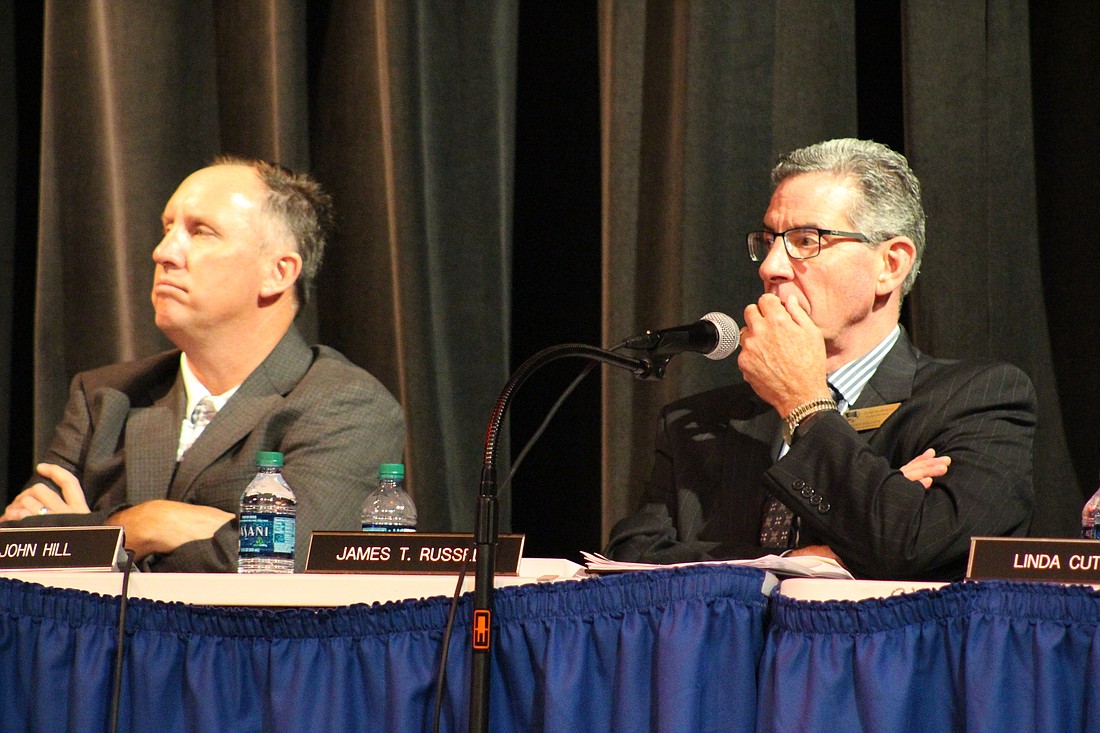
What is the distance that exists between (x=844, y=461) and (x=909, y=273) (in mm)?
555

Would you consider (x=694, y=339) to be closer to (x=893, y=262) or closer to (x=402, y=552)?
(x=402, y=552)

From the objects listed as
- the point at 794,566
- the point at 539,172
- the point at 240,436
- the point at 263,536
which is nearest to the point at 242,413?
the point at 240,436

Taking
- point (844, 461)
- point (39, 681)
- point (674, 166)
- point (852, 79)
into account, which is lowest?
point (39, 681)

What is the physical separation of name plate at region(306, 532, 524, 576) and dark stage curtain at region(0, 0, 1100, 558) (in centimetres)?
130

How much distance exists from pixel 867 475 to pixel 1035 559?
579 millimetres

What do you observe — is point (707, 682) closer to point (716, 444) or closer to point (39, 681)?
point (39, 681)

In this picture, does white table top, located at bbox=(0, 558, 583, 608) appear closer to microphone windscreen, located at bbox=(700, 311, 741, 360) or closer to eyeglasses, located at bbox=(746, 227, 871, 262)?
microphone windscreen, located at bbox=(700, 311, 741, 360)

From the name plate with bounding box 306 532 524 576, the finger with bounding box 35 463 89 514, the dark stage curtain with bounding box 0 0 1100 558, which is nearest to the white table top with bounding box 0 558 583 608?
the name plate with bounding box 306 532 524 576

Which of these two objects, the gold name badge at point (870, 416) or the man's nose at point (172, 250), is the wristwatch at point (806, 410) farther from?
the man's nose at point (172, 250)

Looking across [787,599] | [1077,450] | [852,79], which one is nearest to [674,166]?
[852,79]

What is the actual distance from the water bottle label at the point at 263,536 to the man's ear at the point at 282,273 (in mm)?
803

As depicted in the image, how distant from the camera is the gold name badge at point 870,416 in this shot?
2.21 m

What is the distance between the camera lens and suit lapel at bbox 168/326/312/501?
2.53m

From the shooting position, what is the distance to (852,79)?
2861 mm
